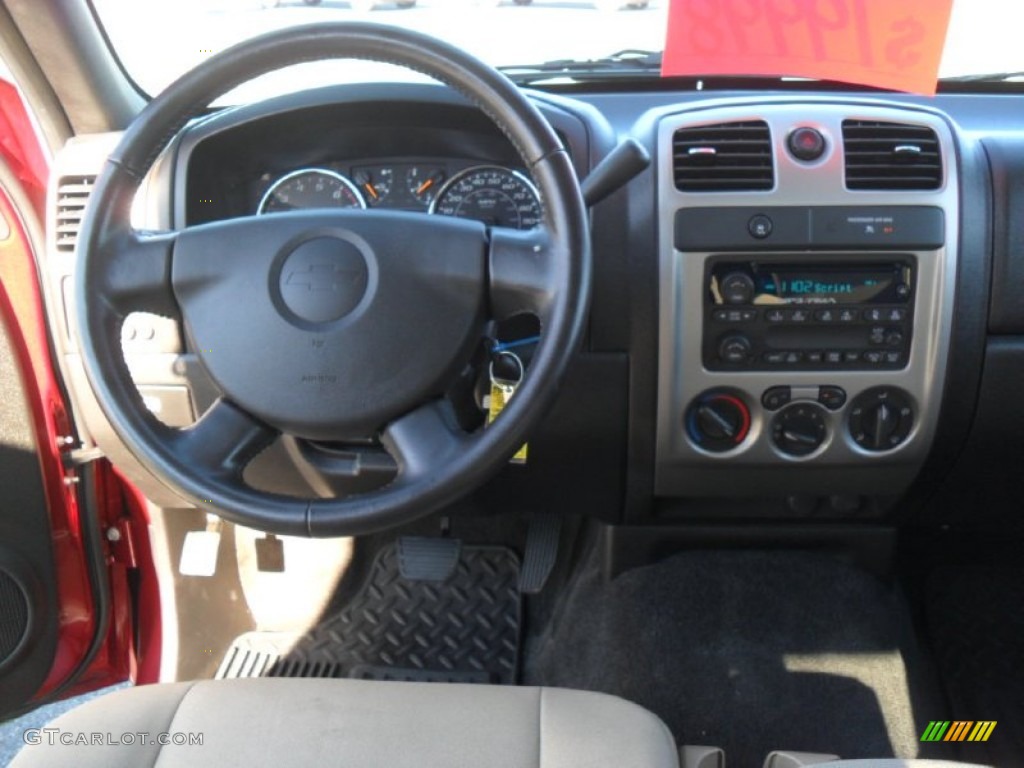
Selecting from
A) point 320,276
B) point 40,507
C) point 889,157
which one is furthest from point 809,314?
point 40,507

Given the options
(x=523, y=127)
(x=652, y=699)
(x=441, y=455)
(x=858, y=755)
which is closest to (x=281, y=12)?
(x=523, y=127)

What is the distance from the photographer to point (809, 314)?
1438mm

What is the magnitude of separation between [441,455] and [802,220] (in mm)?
634

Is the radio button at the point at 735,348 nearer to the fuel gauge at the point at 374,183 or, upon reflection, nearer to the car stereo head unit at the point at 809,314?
the car stereo head unit at the point at 809,314

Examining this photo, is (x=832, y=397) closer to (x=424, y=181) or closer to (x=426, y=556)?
(x=424, y=181)

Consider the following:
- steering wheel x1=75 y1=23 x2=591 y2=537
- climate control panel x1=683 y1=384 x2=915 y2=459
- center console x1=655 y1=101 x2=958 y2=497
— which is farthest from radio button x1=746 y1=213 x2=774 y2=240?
steering wheel x1=75 y1=23 x2=591 y2=537

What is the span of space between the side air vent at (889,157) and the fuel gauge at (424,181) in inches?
23.1

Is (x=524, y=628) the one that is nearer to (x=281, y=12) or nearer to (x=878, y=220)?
(x=878, y=220)

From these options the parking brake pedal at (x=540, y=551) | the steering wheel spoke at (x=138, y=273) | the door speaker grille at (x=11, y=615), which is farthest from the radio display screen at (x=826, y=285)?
the door speaker grille at (x=11, y=615)

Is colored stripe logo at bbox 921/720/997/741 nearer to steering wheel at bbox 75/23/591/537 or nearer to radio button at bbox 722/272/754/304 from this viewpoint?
radio button at bbox 722/272/754/304

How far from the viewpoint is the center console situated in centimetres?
140

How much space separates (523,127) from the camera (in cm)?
112

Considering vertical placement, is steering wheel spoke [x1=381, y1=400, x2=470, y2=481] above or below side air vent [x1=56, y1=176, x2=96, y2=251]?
below

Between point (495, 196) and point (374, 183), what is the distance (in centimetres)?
20
